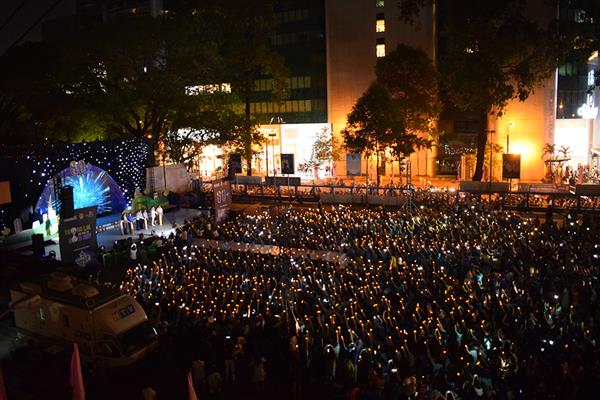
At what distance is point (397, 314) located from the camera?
11773 mm

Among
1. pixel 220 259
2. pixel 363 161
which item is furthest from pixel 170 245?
pixel 363 161

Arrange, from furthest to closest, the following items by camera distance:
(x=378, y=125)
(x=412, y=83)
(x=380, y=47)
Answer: (x=380, y=47)
(x=412, y=83)
(x=378, y=125)

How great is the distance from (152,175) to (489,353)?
2604cm

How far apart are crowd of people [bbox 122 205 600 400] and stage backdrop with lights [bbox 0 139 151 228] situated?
10869mm

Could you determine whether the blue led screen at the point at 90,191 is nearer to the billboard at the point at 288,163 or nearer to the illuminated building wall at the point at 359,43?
the billboard at the point at 288,163

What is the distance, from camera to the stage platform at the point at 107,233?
22703mm

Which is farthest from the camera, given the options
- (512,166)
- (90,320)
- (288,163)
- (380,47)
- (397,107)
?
(380,47)

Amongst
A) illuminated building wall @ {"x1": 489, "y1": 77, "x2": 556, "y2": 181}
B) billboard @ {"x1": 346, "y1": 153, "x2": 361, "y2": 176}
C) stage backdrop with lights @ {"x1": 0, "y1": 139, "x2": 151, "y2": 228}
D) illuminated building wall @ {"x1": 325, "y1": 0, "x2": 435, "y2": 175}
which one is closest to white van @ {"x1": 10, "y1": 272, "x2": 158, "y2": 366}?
stage backdrop with lights @ {"x1": 0, "y1": 139, "x2": 151, "y2": 228}

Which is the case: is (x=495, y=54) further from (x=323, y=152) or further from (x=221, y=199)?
(x=221, y=199)

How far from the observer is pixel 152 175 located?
32188 mm

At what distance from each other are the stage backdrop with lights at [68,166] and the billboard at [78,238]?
6.83m

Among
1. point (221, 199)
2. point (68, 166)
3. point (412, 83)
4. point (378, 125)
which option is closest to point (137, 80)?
point (68, 166)

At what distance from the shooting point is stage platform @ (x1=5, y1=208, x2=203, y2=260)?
2270cm

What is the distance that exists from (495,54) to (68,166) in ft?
84.1
